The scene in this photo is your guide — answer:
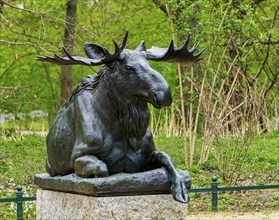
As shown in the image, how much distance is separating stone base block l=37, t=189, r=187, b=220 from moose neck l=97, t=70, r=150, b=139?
1.81 feet

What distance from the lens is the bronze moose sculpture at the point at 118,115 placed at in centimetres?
551

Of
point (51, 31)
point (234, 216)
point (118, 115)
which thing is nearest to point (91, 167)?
point (118, 115)

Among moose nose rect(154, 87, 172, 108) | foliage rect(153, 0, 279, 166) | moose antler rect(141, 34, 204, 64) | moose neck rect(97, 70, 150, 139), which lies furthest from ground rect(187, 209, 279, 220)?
moose nose rect(154, 87, 172, 108)

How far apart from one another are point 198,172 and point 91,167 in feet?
30.4

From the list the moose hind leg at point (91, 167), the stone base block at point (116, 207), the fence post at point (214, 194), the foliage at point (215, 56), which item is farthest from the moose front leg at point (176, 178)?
the foliage at point (215, 56)

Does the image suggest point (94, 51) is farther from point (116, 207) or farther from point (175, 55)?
point (116, 207)

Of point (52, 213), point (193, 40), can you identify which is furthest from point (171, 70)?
point (52, 213)

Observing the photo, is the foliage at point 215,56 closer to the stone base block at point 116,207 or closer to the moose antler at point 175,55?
the moose antler at point 175,55

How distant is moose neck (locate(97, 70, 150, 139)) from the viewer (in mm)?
5598

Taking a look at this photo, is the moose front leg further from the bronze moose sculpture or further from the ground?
the ground

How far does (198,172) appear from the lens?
1457 centimetres

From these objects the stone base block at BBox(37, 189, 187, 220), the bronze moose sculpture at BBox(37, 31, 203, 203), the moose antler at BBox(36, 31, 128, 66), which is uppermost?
the moose antler at BBox(36, 31, 128, 66)

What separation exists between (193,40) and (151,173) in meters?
9.74

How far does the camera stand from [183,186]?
557 centimetres
